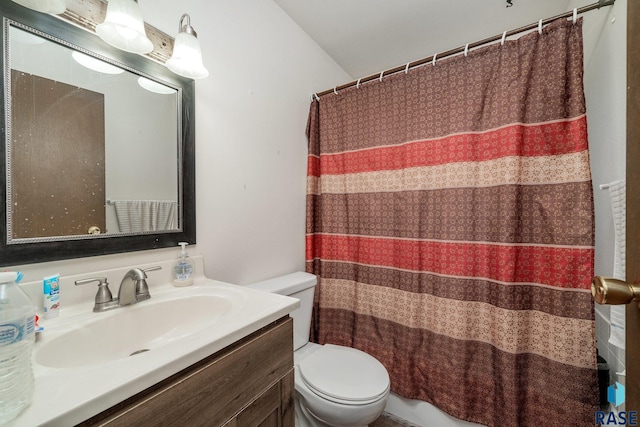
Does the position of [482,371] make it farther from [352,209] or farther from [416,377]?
[352,209]

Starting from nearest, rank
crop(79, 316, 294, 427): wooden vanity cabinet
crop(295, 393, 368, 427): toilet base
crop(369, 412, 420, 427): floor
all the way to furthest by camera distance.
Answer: crop(79, 316, 294, 427): wooden vanity cabinet
crop(295, 393, 368, 427): toilet base
crop(369, 412, 420, 427): floor

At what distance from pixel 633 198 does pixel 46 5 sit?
1.44 metres

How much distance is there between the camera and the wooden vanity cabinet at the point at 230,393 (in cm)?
51

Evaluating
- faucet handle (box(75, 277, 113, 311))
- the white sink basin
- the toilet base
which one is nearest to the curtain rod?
the white sink basin

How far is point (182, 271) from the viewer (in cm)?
106

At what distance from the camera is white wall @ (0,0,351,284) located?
1.18 m

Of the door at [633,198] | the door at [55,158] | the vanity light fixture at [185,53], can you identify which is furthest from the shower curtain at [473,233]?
the door at [55,158]

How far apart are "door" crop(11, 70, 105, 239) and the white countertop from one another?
0.64 ft

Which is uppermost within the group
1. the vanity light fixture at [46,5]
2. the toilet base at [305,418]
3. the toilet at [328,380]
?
the vanity light fixture at [46,5]

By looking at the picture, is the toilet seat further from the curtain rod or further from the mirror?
the curtain rod

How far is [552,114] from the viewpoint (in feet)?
3.78

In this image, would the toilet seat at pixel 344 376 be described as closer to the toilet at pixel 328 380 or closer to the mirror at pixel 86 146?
→ the toilet at pixel 328 380

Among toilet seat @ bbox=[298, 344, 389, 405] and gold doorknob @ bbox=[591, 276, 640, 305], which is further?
toilet seat @ bbox=[298, 344, 389, 405]

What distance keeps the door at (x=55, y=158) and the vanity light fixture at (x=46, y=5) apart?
0.18 meters
